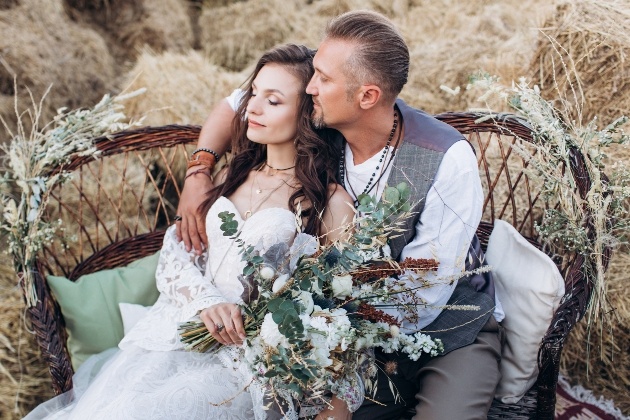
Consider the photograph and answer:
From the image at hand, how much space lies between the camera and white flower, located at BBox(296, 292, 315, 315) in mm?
1819

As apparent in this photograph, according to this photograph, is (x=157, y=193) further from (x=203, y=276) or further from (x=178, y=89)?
(x=178, y=89)

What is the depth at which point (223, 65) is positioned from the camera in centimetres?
568

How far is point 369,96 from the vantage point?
7.63ft

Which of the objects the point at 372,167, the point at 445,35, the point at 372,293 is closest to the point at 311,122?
the point at 372,167

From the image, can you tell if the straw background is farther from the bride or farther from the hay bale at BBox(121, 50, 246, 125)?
the bride

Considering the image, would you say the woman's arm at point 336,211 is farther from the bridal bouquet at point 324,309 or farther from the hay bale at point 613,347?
the hay bale at point 613,347

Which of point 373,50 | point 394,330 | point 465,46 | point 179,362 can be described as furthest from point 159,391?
point 465,46

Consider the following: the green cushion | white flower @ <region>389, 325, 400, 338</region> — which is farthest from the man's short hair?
the green cushion

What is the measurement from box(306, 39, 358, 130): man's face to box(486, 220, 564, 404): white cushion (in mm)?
825

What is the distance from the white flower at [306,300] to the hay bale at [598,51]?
1.81 metres

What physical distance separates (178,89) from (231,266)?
219cm

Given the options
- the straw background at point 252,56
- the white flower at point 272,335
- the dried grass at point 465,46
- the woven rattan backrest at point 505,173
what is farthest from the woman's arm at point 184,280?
the dried grass at point 465,46

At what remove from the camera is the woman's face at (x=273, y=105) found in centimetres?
248

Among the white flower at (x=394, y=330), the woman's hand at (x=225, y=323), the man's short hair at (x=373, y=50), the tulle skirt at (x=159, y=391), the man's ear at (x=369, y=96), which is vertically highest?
the man's short hair at (x=373, y=50)
